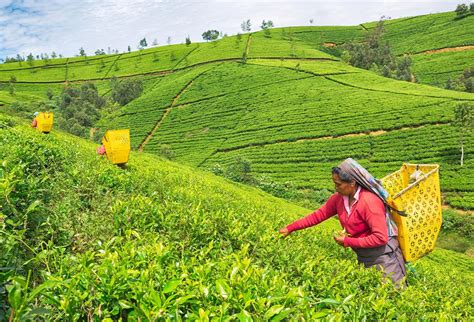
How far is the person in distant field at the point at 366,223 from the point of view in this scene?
3.75 metres

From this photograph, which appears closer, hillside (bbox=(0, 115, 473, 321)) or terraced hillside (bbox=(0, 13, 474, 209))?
hillside (bbox=(0, 115, 473, 321))

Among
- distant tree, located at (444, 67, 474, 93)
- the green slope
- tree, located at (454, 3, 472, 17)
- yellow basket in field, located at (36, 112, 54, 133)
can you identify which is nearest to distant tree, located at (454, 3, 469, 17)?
tree, located at (454, 3, 472, 17)

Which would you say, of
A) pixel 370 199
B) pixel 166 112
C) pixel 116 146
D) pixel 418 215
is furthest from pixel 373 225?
pixel 166 112

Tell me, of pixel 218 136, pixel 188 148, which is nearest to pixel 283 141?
pixel 218 136

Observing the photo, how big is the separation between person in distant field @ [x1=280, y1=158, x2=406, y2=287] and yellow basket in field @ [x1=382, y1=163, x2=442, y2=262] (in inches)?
5.0

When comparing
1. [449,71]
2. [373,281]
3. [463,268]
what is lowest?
[463,268]

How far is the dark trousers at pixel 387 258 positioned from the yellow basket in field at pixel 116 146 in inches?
269

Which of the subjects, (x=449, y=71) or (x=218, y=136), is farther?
(x=449, y=71)

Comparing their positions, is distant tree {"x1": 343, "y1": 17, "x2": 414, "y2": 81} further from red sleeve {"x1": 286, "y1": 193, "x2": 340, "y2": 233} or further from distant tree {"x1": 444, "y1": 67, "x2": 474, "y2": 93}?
red sleeve {"x1": 286, "y1": 193, "x2": 340, "y2": 233}

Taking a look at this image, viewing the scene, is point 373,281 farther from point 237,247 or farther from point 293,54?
point 293,54

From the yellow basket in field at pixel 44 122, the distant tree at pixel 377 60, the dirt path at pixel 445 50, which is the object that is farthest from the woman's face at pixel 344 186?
the dirt path at pixel 445 50

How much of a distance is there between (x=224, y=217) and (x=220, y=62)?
74768 mm

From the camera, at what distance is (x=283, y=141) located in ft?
143

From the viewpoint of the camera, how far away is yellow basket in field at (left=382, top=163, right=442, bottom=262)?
160 inches
